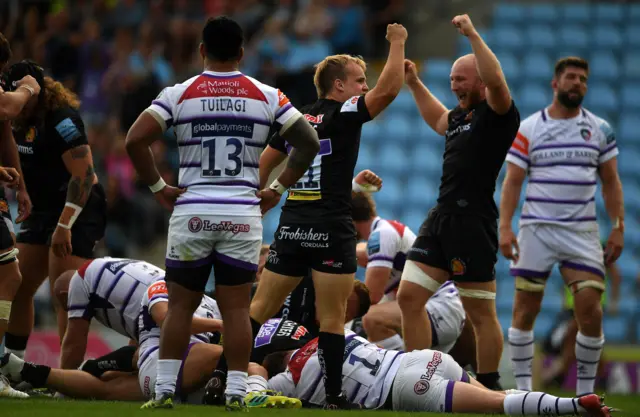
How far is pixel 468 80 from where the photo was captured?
8008 mm

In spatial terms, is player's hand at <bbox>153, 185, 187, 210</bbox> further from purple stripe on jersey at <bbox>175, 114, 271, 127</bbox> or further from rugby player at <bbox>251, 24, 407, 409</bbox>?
rugby player at <bbox>251, 24, 407, 409</bbox>

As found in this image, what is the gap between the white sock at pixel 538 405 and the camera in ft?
20.4

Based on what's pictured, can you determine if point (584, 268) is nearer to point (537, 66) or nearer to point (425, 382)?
point (425, 382)

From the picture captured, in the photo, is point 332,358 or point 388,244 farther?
point 388,244

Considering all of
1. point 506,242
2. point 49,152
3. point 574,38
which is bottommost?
point 506,242

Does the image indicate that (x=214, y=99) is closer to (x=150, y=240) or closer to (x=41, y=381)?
(x=41, y=381)

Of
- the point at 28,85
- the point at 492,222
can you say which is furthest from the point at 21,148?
the point at 492,222

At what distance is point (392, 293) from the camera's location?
1004cm

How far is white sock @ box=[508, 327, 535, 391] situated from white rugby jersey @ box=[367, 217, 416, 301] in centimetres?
121

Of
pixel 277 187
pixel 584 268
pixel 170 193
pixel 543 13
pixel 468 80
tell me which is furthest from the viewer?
pixel 543 13

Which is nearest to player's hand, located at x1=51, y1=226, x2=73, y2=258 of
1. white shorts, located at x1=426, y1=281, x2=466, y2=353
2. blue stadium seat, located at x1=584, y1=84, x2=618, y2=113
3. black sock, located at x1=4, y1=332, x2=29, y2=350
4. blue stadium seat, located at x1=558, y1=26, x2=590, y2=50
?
black sock, located at x1=4, y1=332, x2=29, y2=350

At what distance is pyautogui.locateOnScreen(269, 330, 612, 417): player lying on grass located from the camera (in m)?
6.52

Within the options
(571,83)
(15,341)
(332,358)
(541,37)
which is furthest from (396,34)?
(541,37)

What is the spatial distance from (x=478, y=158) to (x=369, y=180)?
83 centimetres
